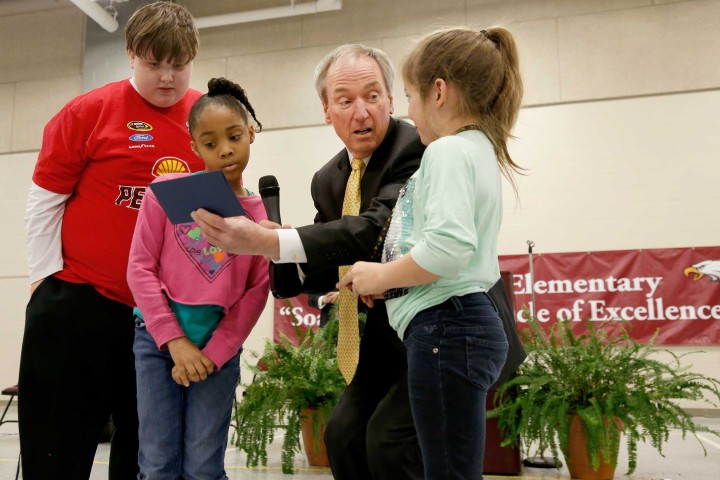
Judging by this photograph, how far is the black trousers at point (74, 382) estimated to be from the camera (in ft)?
5.98

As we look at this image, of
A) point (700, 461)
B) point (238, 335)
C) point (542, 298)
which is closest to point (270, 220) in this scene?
point (238, 335)

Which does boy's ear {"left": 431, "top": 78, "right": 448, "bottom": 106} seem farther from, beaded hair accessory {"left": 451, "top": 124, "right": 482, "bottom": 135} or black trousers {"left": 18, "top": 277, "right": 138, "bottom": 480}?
black trousers {"left": 18, "top": 277, "right": 138, "bottom": 480}

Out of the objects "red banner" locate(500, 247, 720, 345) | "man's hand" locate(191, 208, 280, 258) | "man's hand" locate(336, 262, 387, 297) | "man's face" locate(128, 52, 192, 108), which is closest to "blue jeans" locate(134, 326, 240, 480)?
"man's hand" locate(191, 208, 280, 258)

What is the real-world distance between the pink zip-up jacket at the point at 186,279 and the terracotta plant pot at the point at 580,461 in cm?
250

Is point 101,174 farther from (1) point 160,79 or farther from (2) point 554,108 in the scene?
(2) point 554,108

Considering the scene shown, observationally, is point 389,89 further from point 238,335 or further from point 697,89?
point 697,89

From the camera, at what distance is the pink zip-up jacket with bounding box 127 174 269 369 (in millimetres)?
1719

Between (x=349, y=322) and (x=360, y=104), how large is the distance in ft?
2.07

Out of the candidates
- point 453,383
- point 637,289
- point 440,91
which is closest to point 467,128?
point 440,91

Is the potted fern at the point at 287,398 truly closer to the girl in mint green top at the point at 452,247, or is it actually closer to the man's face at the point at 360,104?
the man's face at the point at 360,104

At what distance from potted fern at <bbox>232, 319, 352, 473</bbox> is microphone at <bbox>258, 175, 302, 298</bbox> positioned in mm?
2131

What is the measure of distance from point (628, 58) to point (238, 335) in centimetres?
751

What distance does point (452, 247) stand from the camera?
4.19 ft

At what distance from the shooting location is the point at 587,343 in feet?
12.5
